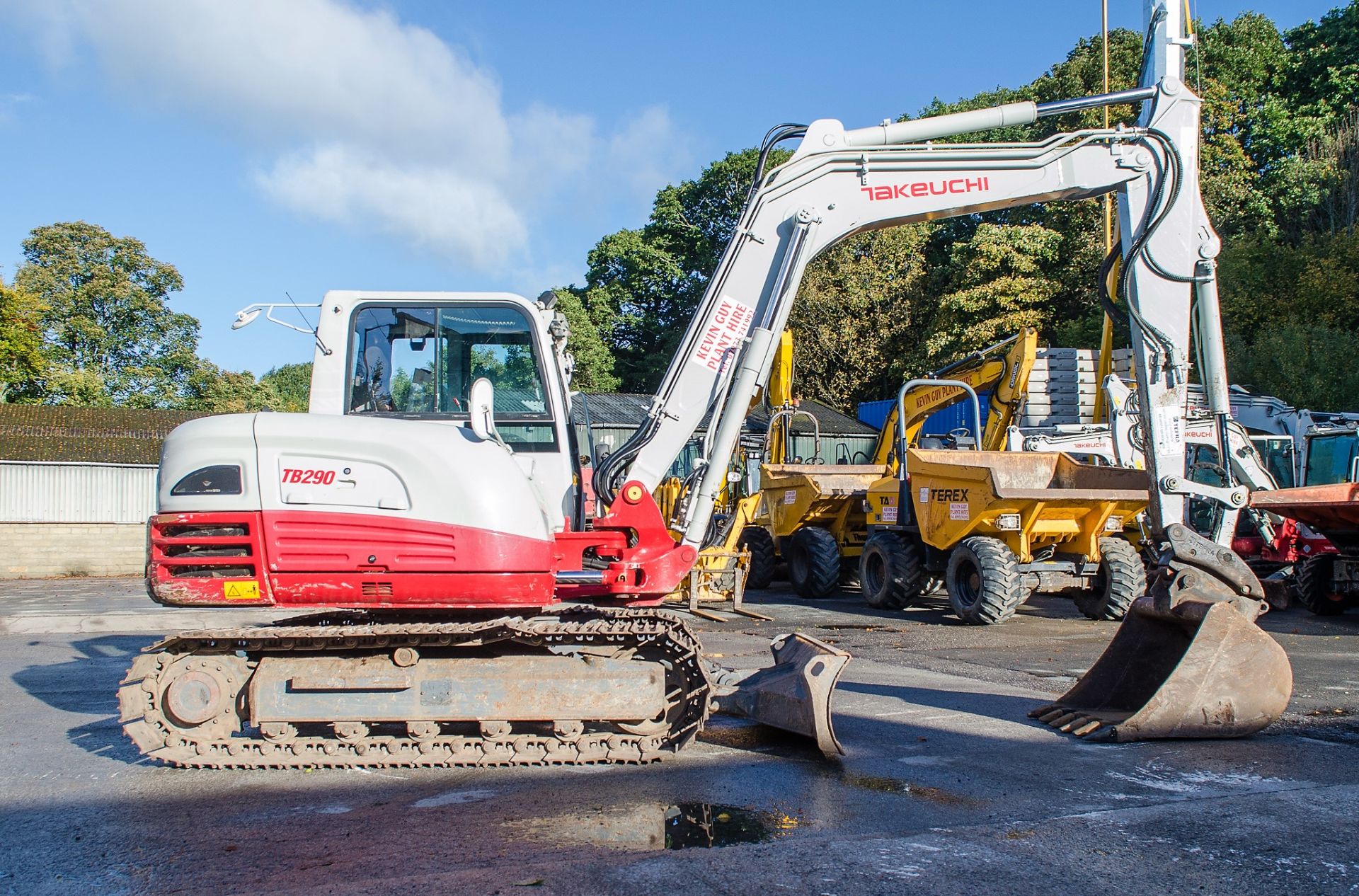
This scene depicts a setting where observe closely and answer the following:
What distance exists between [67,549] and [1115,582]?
68.4ft

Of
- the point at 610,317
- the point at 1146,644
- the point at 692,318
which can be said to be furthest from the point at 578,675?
the point at 610,317

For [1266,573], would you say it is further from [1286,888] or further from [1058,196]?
[1286,888]

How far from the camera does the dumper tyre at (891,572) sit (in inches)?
555

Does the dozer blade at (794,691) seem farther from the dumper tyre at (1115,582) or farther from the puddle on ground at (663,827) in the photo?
the dumper tyre at (1115,582)

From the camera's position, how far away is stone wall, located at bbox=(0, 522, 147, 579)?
2223 cm

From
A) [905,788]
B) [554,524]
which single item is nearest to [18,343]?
[554,524]

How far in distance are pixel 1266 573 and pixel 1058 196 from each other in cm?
Answer: 997

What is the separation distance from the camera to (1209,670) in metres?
6.27

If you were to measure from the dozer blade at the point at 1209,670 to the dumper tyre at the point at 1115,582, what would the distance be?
599 centimetres

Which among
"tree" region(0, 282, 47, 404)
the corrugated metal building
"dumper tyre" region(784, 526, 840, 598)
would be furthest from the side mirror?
"tree" region(0, 282, 47, 404)

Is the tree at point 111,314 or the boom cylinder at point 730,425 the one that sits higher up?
the tree at point 111,314

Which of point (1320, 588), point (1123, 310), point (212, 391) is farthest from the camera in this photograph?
point (212, 391)

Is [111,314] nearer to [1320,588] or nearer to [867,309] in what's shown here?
[867,309]

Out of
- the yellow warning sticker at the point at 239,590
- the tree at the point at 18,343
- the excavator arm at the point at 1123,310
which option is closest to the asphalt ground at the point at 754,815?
the excavator arm at the point at 1123,310
